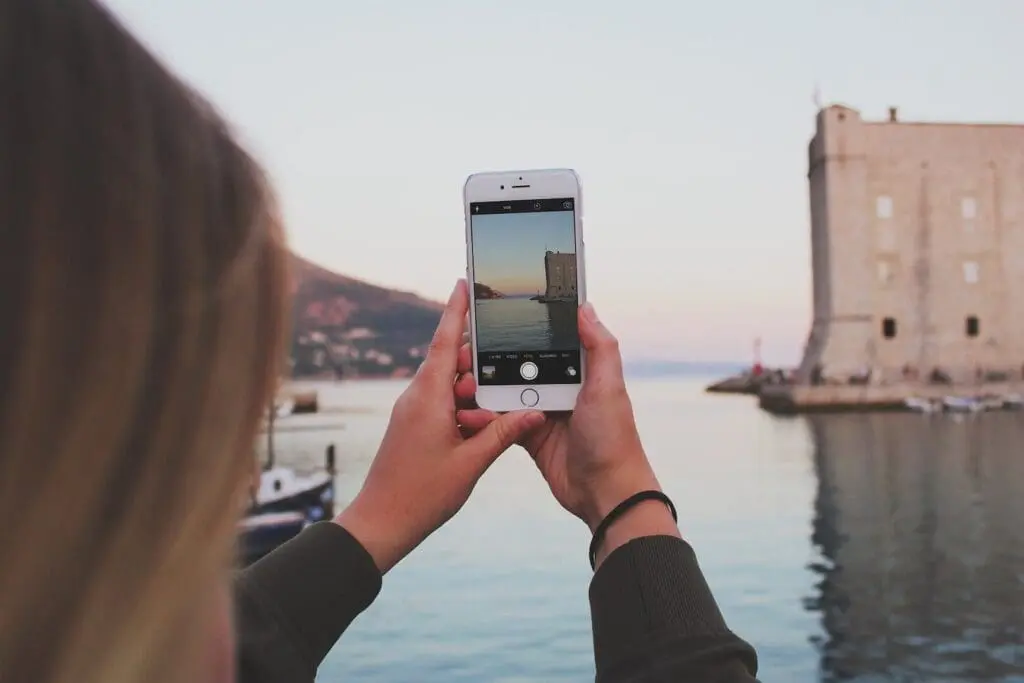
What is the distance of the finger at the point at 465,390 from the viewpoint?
112 centimetres

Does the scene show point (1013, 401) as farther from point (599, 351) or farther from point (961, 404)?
point (599, 351)

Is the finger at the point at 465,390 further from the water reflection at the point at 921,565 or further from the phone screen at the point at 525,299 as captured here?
the water reflection at the point at 921,565

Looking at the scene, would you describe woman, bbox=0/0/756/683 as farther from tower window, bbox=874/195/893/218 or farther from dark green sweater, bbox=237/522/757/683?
tower window, bbox=874/195/893/218

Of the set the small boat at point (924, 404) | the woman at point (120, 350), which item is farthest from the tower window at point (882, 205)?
the woman at point (120, 350)

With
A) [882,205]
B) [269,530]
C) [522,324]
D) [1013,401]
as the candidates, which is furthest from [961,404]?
[522,324]

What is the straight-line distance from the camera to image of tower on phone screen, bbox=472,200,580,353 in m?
1.33

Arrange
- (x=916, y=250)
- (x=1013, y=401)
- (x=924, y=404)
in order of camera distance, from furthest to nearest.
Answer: (x=916, y=250)
(x=1013, y=401)
(x=924, y=404)

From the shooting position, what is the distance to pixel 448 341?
3.65 ft

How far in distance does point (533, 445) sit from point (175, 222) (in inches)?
27.5

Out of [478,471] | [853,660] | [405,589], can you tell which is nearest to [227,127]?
[478,471]

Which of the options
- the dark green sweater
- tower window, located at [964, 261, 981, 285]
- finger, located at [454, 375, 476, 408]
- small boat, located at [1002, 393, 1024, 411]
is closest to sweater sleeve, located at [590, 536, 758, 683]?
the dark green sweater

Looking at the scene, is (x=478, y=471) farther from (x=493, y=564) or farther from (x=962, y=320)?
(x=962, y=320)

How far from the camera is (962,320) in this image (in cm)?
3750

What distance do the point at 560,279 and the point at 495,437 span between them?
0.33m
